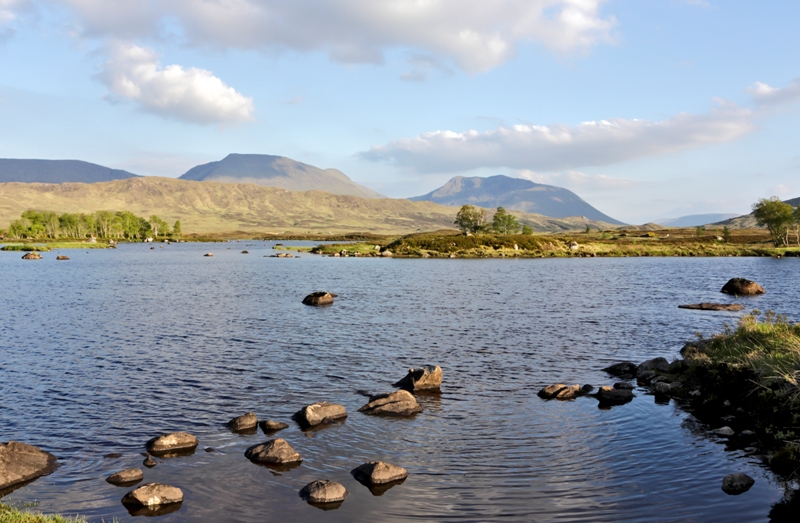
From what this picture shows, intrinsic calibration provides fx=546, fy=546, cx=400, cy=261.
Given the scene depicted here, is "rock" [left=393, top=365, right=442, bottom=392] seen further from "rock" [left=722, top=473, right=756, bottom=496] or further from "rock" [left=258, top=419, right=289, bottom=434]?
"rock" [left=722, top=473, right=756, bottom=496]

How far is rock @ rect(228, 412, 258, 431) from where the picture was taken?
22.4 m

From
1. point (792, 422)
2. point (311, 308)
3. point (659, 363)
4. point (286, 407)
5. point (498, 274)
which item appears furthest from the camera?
point (498, 274)

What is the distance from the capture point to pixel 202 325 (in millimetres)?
47469

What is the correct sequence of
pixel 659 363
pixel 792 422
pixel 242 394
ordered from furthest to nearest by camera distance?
pixel 659 363 → pixel 242 394 → pixel 792 422

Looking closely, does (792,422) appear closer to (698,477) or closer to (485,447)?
(698,477)

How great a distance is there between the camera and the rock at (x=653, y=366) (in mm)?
30312

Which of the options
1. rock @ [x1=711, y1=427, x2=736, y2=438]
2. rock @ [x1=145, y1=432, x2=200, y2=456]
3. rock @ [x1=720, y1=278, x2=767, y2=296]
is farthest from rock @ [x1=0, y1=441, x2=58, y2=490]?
rock @ [x1=720, y1=278, x2=767, y2=296]

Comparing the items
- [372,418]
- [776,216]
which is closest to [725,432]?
[372,418]

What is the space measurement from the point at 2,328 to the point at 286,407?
34.5 metres

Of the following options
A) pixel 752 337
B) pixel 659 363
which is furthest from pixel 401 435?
pixel 752 337

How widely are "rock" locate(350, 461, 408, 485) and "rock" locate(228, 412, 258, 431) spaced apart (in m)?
6.29

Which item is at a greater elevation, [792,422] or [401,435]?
[792,422]

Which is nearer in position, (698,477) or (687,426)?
(698,477)

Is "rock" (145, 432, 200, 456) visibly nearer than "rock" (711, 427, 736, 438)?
Yes
